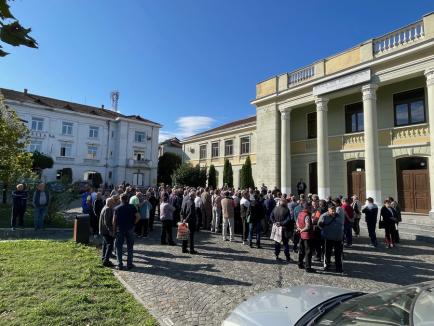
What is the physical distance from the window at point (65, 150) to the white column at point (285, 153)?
35151 mm

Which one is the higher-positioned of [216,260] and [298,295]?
[298,295]

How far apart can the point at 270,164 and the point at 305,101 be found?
5.40 meters

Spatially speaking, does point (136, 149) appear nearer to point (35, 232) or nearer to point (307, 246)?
point (35, 232)

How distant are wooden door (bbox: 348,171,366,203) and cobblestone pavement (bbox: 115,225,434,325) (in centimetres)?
858

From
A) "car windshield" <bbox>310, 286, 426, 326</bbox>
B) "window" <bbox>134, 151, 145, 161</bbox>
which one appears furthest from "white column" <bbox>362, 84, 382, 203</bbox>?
"window" <bbox>134, 151, 145, 161</bbox>

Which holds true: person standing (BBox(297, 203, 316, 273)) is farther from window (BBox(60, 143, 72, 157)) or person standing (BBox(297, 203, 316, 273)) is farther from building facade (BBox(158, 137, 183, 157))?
building facade (BBox(158, 137, 183, 157))

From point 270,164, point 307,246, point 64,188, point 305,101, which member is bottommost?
point 307,246

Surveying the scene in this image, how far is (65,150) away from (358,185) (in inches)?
1606

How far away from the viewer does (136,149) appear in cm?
5084

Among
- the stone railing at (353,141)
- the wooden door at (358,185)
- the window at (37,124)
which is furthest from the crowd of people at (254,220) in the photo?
the window at (37,124)

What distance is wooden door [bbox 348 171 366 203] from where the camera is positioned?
63.5 ft

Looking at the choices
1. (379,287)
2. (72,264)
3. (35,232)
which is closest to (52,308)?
(72,264)

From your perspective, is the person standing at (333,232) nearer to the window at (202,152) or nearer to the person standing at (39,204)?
the person standing at (39,204)

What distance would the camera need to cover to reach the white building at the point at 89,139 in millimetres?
42781
